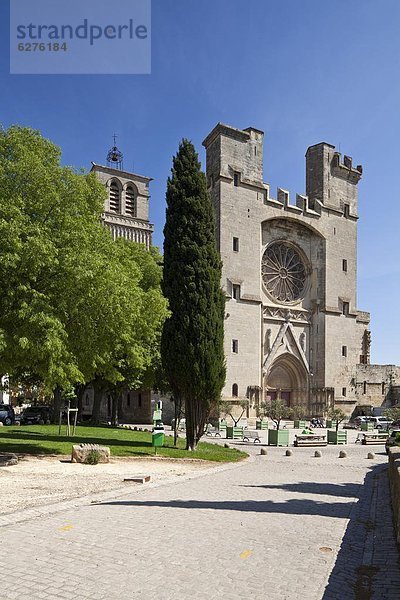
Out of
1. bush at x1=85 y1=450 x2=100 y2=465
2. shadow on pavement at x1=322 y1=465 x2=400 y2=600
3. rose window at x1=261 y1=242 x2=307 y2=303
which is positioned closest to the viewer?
shadow on pavement at x1=322 y1=465 x2=400 y2=600

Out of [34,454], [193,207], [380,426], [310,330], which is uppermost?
[193,207]

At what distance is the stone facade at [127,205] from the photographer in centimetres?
5841

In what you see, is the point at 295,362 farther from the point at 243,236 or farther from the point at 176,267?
the point at 176,267

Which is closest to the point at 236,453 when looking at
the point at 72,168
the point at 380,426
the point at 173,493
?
the point at 173,493

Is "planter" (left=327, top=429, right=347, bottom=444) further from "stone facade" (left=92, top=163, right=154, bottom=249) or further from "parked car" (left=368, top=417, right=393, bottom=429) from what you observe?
"stone facade" (left=92, top=163, right=154, bottom=249)

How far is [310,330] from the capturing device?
1930 inches

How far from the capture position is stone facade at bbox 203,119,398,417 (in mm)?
42844

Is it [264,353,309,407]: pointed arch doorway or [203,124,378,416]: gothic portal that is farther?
[264,353,309,407]: pointed arch doorway

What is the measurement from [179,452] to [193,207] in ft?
31.3

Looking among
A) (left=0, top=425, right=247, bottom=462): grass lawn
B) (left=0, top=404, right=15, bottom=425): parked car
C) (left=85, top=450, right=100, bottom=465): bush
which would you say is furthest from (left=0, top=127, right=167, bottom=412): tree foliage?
(left=0, top=404, right=15, bottom=425): parked car

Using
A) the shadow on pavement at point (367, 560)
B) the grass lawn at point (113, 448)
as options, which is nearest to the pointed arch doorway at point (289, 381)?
the grass lawn at point (113, 448)

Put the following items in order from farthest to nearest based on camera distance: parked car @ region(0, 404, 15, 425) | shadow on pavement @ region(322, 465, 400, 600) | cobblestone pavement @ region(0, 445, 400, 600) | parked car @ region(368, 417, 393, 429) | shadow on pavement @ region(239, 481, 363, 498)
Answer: parked car @ region(368, 417, 393, 429) < parked car @ region(0, 404, 15, 425) < shadow on pavement @ region(239, 481, 363, 498) < shadow on pavement @ region(322, 465, 400, 600) < cobblestone pavement @ region(0, 445, 400, 600)

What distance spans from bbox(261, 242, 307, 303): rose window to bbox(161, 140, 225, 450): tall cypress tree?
27054 millimetres

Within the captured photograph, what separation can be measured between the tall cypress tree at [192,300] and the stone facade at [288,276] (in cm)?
2106
